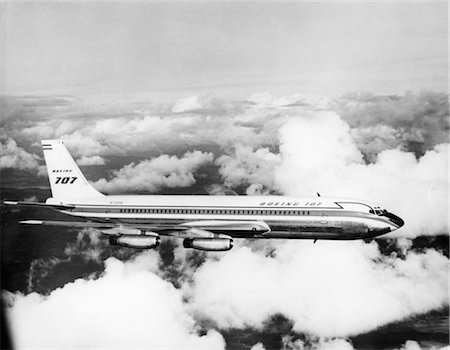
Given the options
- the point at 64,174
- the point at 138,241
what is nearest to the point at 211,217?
the point at 138,241

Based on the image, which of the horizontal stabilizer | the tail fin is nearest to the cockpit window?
the tail fin

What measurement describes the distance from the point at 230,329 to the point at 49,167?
3009 millimetres

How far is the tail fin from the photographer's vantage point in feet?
26.5

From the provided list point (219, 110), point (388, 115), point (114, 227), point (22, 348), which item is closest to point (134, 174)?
point (114, 227)

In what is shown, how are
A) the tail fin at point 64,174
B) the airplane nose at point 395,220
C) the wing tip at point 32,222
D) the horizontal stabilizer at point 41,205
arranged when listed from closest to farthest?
the airplane nose at point 395,220
the wing tip at point 32,222
the horizontal stabilizer at point 41,205
the tail fin at point 64,174

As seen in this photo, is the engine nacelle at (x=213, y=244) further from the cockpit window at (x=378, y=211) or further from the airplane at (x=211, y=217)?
the cockpit window at (x=378, y=211)

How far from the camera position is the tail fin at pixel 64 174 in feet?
26.5

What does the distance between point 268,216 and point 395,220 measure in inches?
58.1

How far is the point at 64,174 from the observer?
8.12 meters

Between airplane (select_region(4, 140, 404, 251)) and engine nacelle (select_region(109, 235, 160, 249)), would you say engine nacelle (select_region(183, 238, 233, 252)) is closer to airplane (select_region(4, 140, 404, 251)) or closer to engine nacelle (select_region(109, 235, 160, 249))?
airplane (select_region(4, 140, 404, 251))

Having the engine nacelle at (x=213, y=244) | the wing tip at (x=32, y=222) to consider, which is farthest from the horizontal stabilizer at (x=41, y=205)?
the engine nacelle at (x=213, y=244)

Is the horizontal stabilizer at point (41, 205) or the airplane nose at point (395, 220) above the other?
the horizontal stabilizer at point (41, 205)

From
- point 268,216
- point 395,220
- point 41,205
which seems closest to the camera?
point 395,220

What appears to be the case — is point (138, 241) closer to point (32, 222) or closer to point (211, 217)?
point (211, 217)
